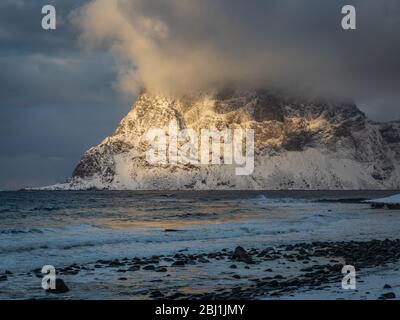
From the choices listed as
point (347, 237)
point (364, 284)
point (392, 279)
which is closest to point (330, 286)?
point (364, 284)

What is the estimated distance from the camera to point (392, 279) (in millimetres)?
21375

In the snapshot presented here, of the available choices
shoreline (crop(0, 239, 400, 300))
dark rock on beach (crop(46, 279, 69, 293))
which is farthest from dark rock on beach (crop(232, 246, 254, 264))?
dark rock on beach (crop(46, 279, 69, 293))

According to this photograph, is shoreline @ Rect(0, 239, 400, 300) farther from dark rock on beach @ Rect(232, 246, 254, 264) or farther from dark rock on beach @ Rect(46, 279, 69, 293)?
dark rock on beach @ Rect(46, 279, 69, 293)

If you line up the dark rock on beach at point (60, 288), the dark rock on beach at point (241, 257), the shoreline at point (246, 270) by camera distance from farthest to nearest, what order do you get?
the dark rock on beach at point (241, 257) < the dark rock on beach at point (60, 288) < the shoreline at point (246, 270)

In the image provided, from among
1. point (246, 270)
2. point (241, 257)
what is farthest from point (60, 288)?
point (241, 257)

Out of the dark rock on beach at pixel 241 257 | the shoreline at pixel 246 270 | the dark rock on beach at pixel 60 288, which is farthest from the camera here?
the dark rock on beach at pixel 241 257

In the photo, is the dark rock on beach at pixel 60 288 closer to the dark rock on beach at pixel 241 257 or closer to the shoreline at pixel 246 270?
the shoreline at pixel 246 270

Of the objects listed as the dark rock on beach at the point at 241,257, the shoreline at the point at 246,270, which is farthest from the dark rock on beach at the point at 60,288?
the dark rock on beach at the point at 241,257

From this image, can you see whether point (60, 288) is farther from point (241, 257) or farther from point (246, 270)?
Result: point (241, 257)
